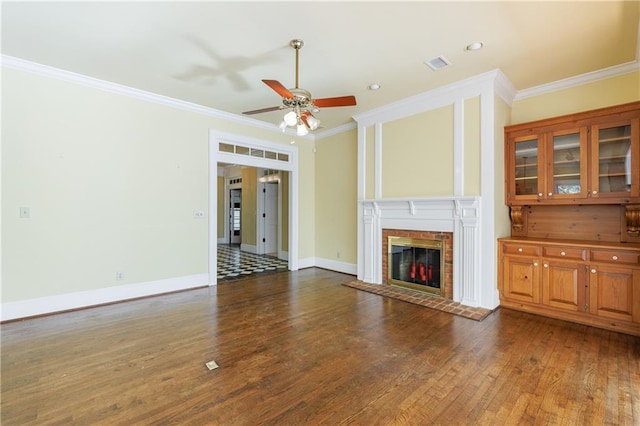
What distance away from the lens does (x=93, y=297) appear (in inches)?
161

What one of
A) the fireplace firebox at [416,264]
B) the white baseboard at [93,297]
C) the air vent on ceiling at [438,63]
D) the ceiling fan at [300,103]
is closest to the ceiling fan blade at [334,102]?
the ceiling fan at [300,103]

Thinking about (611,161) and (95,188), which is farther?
(95,188)

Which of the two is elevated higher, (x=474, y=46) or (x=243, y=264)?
(x=474, y=46)

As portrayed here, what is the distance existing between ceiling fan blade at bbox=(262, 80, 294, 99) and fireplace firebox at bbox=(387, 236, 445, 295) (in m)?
2.97

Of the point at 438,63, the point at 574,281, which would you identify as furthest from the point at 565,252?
the point at 438,63

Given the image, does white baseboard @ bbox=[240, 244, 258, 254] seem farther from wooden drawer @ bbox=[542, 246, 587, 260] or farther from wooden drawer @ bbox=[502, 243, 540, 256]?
wooden drawer @ bbox=[542, 246, 587, 260]

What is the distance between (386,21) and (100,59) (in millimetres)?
3259

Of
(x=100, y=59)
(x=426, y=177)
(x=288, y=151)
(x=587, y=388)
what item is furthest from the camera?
(x=288, y=151)

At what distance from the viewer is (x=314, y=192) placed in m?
6.86

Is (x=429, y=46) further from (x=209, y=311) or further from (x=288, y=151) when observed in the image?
(x=209, y=311)

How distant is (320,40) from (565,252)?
144 inches

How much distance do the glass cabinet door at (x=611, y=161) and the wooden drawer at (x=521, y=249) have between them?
891 mm

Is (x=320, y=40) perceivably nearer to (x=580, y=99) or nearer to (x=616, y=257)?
(x=580, y=99)

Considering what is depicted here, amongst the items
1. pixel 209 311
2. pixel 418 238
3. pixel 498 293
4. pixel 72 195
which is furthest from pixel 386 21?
pixel 72 195
